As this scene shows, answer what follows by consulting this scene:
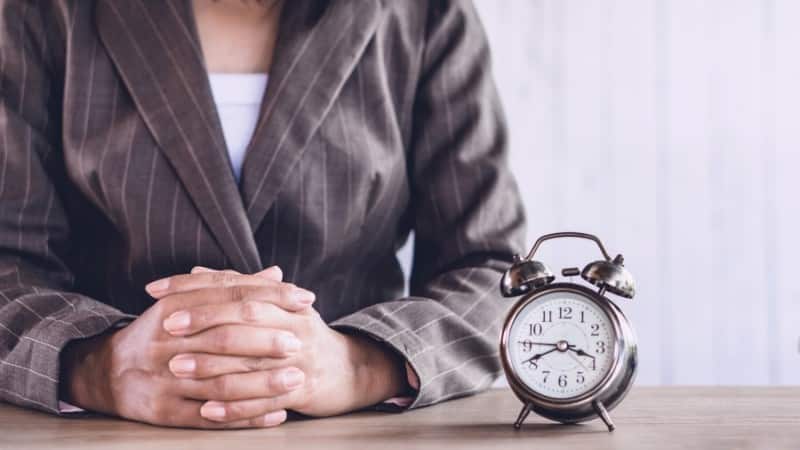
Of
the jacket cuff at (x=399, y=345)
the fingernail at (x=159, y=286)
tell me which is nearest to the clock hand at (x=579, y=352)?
the jacket cuff at (x=399, y=345)

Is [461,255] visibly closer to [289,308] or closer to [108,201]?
[289,308]

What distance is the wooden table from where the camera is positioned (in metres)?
0.96

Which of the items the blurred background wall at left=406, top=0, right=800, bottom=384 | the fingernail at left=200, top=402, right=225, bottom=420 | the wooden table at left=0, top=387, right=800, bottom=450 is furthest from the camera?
the blurred background wall at left=406, top=0, right=800, bottom=384

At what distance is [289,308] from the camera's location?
1.14m

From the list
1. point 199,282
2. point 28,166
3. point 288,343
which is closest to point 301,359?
point 288,343

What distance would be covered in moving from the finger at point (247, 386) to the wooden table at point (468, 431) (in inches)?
1.5

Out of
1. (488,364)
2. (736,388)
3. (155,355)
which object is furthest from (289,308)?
(736,388)

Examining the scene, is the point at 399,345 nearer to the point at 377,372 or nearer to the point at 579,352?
the point at 377,372

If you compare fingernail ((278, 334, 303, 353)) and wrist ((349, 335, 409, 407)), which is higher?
fingernail ((278, 334, 303, 353))

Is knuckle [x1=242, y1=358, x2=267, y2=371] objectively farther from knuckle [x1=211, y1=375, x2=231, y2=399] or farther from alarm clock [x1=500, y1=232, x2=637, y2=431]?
alarm clock [x1=500, y1=232, x2=637, y2=431]

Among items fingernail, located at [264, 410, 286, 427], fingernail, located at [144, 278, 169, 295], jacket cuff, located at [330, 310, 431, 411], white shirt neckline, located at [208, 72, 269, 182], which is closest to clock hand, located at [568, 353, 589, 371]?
jacket cuff, located at [330, 310, 431, 411]

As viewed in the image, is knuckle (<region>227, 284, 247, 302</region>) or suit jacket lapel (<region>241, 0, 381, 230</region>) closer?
knuckle (<region>227, 284, 247, 302</region>)

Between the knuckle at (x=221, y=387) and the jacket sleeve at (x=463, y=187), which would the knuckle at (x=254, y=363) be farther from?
the jacket sleeve at (x=463, y=187)

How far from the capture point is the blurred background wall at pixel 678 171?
8.30 ft
